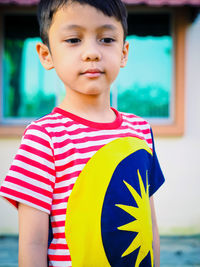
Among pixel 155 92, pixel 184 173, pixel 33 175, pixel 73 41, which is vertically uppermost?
pixel 155 92

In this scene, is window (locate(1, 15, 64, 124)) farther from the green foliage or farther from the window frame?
the green foliage

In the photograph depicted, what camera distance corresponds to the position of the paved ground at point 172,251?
12.2 feet

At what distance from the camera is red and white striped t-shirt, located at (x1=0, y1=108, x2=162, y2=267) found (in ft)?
3.36

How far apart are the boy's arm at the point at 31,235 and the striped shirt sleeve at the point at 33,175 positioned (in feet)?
0.09

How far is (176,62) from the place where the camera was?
15.1ft

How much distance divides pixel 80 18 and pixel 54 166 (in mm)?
471

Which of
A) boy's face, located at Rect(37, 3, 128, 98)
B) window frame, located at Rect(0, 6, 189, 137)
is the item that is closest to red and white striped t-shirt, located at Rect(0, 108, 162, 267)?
boy's face, located at Rect(37, 3, 128, 98)

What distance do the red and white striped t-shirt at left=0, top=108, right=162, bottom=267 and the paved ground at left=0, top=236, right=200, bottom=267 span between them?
2.91m

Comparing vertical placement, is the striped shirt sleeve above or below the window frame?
below

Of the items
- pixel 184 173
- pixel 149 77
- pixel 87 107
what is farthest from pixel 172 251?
pixel 87 107

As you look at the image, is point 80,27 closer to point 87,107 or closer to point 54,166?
point 87,107

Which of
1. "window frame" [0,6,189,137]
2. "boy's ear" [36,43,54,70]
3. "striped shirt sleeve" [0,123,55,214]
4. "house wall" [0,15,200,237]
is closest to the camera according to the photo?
"striped shirt sleeve" [0,123,55,214]


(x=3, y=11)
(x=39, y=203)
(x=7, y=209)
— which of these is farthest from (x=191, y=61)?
(x=39, y=203)

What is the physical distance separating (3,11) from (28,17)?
33 centimetres
